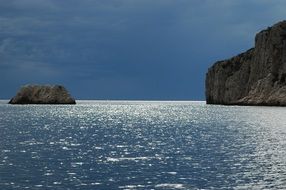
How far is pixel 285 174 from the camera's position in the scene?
128 feet

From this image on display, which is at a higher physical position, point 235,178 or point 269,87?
point 269,87

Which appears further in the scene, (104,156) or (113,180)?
(104,156)

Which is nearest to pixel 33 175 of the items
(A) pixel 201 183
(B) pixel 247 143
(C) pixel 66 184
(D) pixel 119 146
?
(C) pixel 66 184

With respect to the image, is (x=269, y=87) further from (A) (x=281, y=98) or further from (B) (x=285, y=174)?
(B) (x=285, y=174)

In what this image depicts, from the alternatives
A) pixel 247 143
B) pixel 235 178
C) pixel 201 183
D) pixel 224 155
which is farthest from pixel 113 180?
pixel 247 143

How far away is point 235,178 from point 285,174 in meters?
4.89

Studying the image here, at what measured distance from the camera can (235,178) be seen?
37.1m

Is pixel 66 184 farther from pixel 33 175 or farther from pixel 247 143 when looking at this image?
pixel 247 143

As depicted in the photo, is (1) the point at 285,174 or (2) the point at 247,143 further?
(2) the point at 247,143

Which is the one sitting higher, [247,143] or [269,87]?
[269,87]

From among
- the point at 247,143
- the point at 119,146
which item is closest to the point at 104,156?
the point at 119,146

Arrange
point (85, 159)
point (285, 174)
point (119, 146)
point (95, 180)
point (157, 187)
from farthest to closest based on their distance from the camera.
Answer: point (119, 146) < point (85, 159) < point (285, 174) < point (95, 180) < point (157, 187)

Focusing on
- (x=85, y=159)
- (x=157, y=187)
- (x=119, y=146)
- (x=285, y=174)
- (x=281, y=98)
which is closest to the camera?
(x=157, y=187)

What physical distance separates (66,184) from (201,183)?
9709 millimetres
